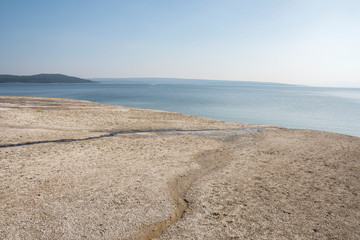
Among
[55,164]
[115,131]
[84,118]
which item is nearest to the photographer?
[55,164]

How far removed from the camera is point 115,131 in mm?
20250

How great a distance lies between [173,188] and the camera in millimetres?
9500

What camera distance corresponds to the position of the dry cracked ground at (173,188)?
6699 millimetres

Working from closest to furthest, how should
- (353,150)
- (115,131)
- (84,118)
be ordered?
1. (353,150)
2. (115,131)
3. (84,118)

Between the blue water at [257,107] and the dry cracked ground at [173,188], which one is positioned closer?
the dry cracked ground at [173,188]

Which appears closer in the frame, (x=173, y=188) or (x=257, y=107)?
(x=173, y=188)

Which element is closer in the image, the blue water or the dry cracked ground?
the dry cracked ground

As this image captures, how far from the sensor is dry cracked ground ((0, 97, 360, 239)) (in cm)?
670

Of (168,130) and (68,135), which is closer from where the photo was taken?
(68,135)

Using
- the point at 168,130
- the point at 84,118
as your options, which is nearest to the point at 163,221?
the point at 168,130

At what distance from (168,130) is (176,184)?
12.0m

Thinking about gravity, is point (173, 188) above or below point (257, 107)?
above

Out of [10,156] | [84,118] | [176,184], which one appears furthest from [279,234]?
[84,118]

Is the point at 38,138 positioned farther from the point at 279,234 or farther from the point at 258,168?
the point at 279,234
